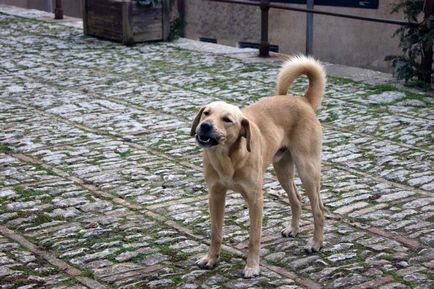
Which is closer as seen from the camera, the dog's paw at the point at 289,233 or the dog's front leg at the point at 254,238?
the dog's front leg at the point at 254,238

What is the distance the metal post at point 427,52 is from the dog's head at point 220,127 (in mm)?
5752

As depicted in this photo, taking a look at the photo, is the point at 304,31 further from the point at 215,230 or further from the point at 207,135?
the point at 207,135

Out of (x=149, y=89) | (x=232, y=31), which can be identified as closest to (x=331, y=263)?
(x=149, y=89)

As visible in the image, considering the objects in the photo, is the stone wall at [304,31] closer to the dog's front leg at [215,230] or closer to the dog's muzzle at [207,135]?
the dog's front leg at [215,230]

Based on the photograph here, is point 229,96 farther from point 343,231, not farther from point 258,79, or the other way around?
point 343,231

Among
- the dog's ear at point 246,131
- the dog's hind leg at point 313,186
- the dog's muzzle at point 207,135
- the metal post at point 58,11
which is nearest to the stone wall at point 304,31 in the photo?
the metal post at point 58,11

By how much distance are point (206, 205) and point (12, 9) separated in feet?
42.1

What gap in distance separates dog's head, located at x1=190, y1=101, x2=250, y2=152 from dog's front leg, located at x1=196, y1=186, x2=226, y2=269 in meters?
0.42

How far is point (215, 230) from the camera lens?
5203 mm

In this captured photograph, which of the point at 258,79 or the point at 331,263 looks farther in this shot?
the point at 258,79

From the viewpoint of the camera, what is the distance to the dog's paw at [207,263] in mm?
5211

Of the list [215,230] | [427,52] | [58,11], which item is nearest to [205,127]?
[215,230]

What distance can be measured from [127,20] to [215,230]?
28.6ft

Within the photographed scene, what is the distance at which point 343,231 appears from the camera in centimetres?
586
